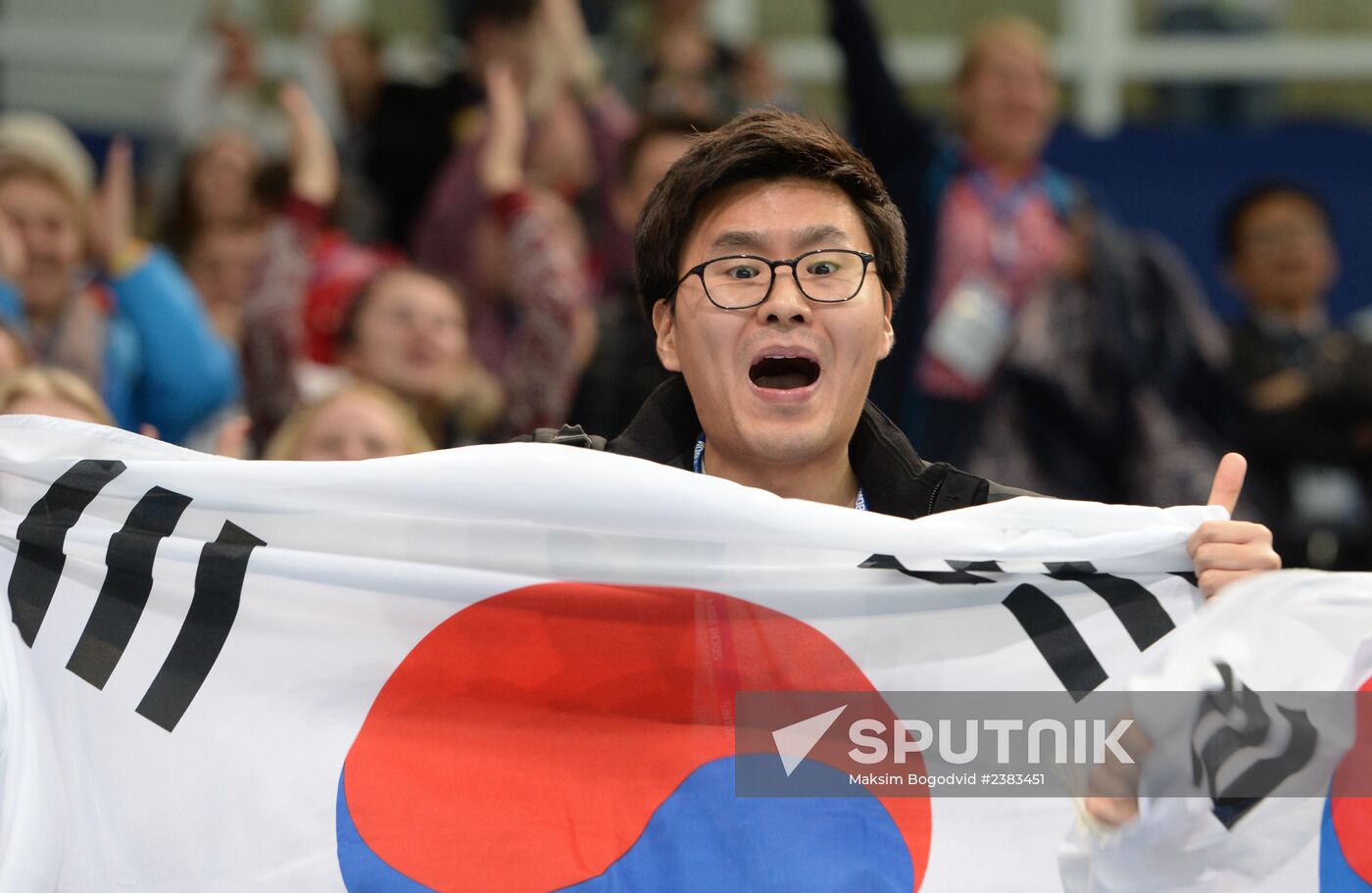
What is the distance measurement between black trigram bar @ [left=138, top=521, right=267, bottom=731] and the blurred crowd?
3.46 feet

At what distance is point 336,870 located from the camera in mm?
2125

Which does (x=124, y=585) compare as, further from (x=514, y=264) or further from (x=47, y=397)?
(x=514, y=264)

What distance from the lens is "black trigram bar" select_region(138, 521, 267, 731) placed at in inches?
86.3

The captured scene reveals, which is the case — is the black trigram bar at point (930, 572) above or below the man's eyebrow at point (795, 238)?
below

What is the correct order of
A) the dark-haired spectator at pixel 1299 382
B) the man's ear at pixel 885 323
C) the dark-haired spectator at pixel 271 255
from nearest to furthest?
the man's ear at pixel 885 323 → the dark-haired spectator at pixel 271 255 → the dark-haired spectator at pixel 1299 382

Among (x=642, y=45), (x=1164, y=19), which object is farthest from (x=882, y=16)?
(x=642, y=45)

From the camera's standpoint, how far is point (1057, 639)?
2.19 metres

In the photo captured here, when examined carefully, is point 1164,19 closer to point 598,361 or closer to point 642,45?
point 642,45

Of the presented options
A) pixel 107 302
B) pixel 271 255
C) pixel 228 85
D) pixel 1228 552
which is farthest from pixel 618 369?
pixel 228 85

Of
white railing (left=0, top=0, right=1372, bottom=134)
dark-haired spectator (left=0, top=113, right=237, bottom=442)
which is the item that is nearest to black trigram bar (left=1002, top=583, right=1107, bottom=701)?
dark-haired spectator (left=0, top=113, right=237, bottom=442)

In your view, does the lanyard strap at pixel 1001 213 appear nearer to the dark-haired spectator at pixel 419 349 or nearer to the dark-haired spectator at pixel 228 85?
the dark-haired spectator at pixel 419 349

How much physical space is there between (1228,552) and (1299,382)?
3.05 meters

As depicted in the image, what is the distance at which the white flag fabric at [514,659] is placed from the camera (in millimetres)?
2125

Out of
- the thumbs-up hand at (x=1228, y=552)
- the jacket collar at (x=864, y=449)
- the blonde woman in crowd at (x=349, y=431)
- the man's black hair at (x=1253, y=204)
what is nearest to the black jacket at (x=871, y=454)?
the jacket collar at (x=864, y=449)
